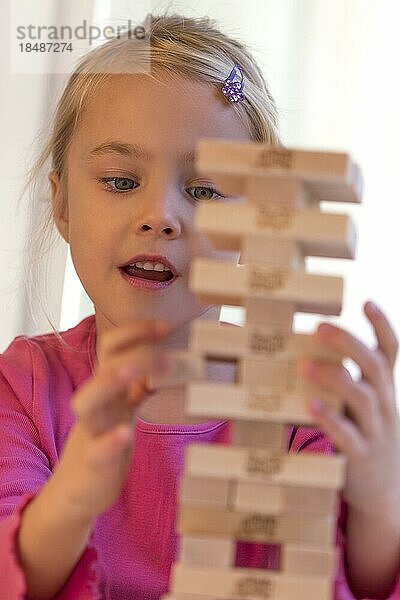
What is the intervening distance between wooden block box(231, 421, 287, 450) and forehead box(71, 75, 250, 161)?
0.43 meters

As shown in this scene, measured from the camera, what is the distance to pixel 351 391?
24.8 inches

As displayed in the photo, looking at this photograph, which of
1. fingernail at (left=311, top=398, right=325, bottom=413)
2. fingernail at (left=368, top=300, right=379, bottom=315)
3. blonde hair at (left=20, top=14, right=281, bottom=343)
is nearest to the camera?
fingernail at (left=311, top=398, right=325, bottom=413)

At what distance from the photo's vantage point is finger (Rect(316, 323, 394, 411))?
630 millimetres

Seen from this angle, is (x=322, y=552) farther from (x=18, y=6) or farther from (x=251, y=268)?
(x=18, y=6)

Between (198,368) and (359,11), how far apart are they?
80cm

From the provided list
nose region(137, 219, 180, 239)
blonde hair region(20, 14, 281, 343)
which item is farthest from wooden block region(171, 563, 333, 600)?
blonde hair region(20, 14, 281, 343)

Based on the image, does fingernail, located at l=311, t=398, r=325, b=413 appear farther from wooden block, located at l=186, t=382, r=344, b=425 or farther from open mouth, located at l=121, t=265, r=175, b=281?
open mouth, located at l=121, t=265, r=175, b=281

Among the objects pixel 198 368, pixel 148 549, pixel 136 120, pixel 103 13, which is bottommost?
pixel 148 549

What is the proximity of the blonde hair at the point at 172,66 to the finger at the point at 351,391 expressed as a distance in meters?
0.50

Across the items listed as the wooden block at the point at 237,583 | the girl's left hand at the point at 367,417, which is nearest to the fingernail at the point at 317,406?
the girl's left hand at the point at 367,417

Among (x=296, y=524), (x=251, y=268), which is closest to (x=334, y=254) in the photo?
(x=251, y=268)

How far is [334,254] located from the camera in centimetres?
66

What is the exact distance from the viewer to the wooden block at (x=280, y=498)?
61 cm

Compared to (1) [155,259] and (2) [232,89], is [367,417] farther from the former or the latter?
(2) [232,89]
